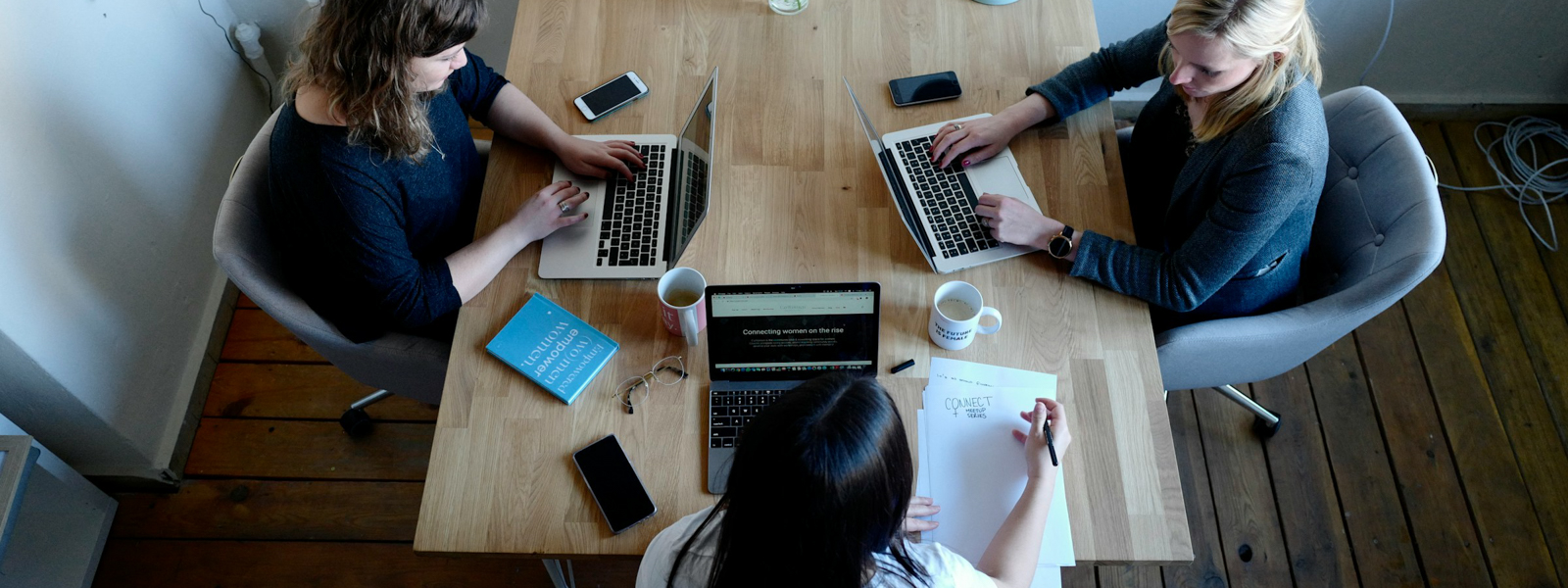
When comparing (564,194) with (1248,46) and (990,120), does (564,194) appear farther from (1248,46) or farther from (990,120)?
(1248,46)

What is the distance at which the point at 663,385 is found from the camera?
1.48m

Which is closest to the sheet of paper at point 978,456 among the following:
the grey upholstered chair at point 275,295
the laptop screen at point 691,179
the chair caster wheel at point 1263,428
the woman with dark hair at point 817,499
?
the woman with dark hair at point 817,499

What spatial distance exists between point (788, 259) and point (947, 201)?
30cm

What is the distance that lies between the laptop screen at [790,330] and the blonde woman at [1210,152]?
332mm

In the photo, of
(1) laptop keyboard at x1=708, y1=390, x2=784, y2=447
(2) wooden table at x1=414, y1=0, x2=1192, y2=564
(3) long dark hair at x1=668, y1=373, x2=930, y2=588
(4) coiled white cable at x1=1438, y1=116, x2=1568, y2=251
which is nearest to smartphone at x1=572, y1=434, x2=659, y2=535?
(2) wooden table at x1=414, y1=0, x2=1192, y2=564

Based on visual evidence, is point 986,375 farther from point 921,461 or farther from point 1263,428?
point 1263,428

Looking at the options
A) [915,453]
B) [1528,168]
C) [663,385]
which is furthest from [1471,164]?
[663,385]

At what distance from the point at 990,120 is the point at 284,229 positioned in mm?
1199

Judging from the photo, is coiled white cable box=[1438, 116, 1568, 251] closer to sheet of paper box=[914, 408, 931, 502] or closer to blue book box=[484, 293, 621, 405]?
sheet of paper box=[914, 408, 931, 502]

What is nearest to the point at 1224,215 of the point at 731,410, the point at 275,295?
the point at 731,410

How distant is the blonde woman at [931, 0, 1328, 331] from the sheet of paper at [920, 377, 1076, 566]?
9.4 inches

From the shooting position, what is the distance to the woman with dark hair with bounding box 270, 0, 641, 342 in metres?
1.34

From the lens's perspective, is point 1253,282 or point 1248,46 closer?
point 1248,46

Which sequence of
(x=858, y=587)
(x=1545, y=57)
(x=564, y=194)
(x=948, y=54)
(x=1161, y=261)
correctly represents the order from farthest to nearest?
(x=1545, y=57), (x=948, y=54), (x=564, y=194), (x=1161, y=261), (x=858, y=587)
